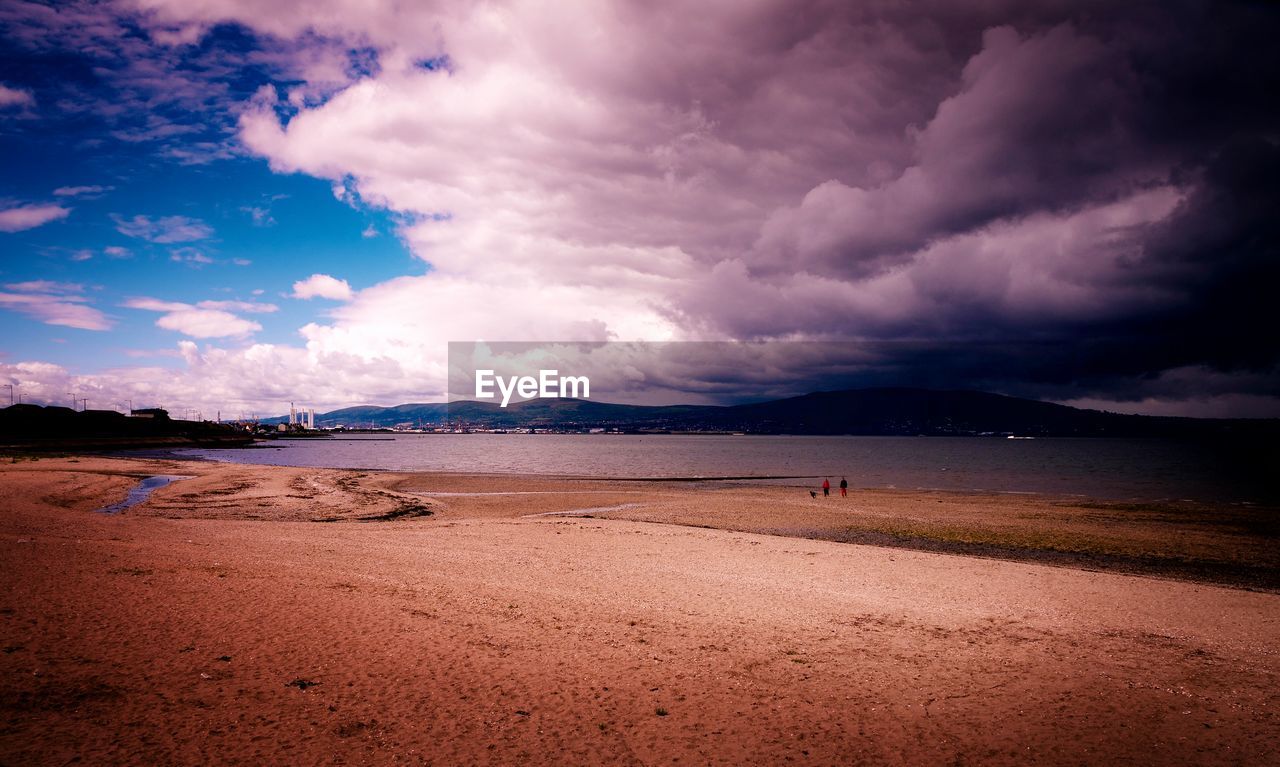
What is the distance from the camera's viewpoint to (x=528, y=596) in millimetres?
14852

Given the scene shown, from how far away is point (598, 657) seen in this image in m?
11.0

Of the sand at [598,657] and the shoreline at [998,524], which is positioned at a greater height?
the sand at [598,657]

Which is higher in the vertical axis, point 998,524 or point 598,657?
point 598,657

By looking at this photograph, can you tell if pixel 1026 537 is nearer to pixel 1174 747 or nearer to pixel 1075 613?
pixel 1075 613

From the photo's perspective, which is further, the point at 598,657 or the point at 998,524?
the point at 998,524

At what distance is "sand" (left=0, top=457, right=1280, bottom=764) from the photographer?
7914mm

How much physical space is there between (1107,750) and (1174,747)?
1.01 metres

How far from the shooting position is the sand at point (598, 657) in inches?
312

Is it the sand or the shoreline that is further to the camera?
the shoreline

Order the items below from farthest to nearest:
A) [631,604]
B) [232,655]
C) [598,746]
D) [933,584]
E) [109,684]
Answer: [933,584]
[631,604]
[232,655]
[109,684]
[598,746]

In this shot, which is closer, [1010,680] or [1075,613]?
[1010,680]

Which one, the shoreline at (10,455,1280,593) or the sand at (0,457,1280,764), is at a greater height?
the sand at (0,457,1280,764)

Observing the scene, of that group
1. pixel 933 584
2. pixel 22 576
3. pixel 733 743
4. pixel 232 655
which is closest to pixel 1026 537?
pixel 933 584

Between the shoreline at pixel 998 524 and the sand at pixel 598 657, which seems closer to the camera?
the sand at pixel 598 657
